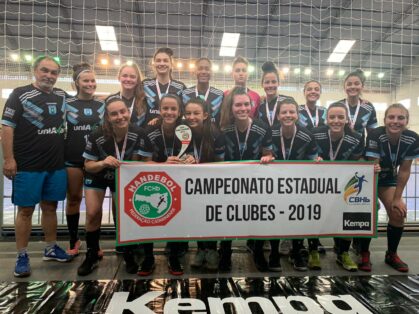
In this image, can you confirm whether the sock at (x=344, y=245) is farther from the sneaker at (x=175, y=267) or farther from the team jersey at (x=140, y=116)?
the team jersey at (x=140, y=116)

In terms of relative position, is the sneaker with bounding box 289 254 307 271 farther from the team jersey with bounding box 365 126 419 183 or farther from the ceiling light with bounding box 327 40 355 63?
the ceiling light with bounding box 327 40 355 63

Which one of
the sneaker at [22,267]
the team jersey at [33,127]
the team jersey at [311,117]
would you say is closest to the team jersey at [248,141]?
the team jersey at [311,117]

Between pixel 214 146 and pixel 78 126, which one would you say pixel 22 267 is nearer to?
pixel 78 126

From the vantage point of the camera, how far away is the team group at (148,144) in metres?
3.09

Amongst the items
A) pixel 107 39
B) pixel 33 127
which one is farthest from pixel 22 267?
pixel 107 39

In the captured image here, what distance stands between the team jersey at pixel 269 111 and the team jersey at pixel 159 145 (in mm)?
960

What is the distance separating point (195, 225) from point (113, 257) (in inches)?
41.8

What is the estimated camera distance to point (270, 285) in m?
2.89

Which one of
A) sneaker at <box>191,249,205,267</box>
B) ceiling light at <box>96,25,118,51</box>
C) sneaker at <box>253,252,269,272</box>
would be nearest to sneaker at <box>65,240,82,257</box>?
sneaker at <box>191,249,205,267</box>

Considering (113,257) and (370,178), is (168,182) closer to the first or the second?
(113,257)

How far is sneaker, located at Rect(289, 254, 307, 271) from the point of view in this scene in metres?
3.27

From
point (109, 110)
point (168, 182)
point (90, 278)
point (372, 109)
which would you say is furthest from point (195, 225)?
point (372, 109)

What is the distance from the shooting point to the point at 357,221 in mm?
3305

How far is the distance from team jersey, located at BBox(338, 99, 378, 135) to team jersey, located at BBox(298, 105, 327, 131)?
308 mm
